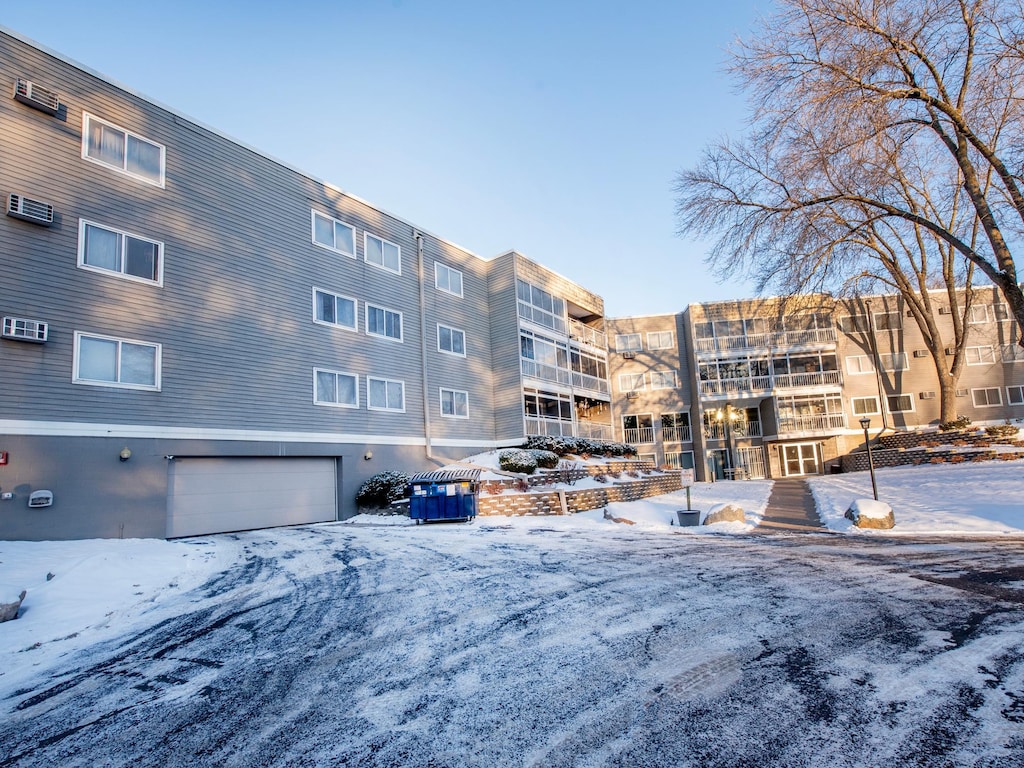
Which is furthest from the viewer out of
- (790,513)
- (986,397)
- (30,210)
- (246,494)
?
(986,397)

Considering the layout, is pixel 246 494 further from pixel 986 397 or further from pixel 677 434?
pixel 986 397

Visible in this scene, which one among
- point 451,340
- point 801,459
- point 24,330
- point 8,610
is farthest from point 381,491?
point 801,459

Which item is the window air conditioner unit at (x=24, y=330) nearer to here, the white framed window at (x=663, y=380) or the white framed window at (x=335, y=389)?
the white framed window at (x=335, y=389)

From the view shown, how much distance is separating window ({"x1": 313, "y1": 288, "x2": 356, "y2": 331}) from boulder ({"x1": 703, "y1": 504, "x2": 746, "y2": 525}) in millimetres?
12228

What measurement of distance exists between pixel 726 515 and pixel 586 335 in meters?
18.1

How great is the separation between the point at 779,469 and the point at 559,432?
16.4m

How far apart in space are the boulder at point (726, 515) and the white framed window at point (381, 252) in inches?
532

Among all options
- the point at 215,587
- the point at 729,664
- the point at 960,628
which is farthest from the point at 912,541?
the point at 215,587

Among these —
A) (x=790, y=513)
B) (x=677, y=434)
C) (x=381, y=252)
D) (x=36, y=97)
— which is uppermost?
(x=36, y=97)

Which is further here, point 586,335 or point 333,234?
point 586,335

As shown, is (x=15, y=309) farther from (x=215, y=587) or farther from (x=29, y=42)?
(x=215, y=587)

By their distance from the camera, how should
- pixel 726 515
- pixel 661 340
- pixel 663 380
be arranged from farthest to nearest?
1. pixel 661 340
2. pixel 663 380
3. pixel 726 515

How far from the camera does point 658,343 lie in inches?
1471

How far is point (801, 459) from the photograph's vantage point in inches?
1318
